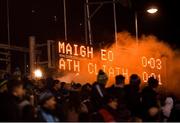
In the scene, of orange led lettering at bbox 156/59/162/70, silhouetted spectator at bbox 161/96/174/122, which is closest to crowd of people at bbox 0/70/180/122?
silhouetted spectator at bbox 161/96/174/122

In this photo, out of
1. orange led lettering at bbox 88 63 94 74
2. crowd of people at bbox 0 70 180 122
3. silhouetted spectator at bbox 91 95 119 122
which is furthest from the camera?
orange led lettering at bbox 88 63 94 74

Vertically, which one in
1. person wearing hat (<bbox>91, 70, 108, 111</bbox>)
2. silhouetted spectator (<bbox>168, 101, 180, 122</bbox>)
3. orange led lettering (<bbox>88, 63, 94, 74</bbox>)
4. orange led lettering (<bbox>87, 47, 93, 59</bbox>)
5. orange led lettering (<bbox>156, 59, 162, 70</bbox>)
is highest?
orange led lettering (<bbox>87, 47, 93, 59</bbox>)

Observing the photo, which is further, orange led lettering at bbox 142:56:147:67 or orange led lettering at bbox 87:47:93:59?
orange led lettering at bbox 142:56:147:67

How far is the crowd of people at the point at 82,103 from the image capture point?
9.97 meters

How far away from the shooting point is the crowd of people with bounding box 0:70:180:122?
9.97 m

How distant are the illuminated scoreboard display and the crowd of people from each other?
335 cm

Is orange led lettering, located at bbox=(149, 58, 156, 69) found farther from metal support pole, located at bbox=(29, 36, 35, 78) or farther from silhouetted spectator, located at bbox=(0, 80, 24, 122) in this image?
silhouetted spectator, located at bbox=(0, 80, 24, 122)

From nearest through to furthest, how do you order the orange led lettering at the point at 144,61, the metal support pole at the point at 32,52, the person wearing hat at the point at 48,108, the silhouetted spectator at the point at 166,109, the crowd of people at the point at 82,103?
the crowd of people at the point at 82,103
the person wearing hat at the point at 48,108
the silhouetted spectator at the point at 166,109
the metal support pole at the point at 32,52
the orange led lettering at the point at 144,61

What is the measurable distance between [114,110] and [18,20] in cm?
684

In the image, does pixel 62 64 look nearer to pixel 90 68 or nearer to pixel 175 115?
pixel 90 68

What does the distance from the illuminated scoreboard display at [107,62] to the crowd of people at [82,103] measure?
3.35 m

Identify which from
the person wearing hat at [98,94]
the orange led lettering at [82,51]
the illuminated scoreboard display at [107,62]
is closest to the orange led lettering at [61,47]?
the illuminated scoreboard display at [107,62]

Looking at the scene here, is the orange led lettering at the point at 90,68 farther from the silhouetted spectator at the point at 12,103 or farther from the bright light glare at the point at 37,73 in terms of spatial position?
the silhouetted spectator at the point at 12,103

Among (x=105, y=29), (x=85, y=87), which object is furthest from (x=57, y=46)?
(x=105, y=29)
